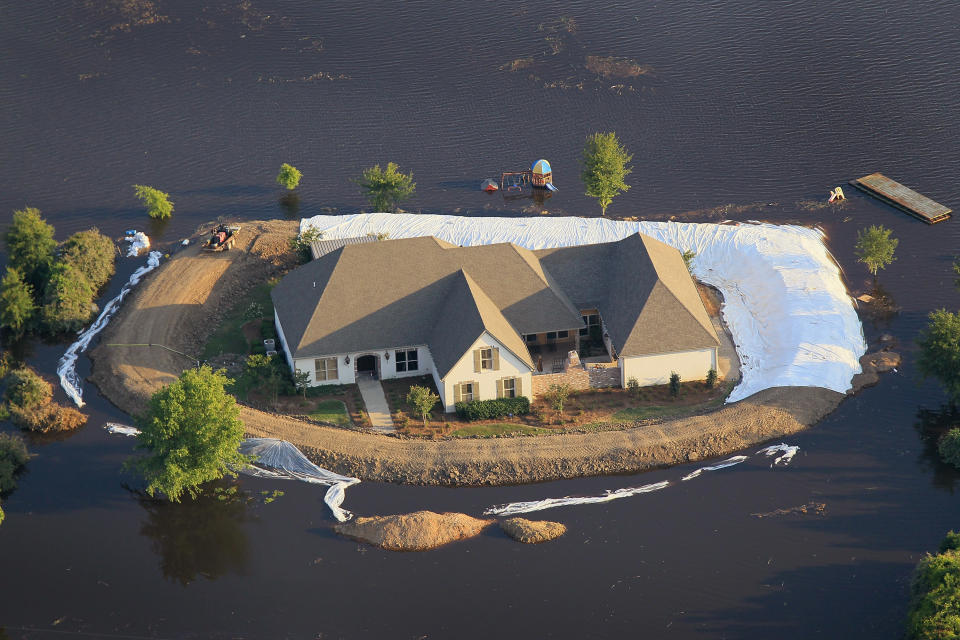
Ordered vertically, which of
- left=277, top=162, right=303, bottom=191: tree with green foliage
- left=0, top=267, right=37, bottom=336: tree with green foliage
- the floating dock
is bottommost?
left=0, top=267, right=37, bottom=336: tree with green foliage

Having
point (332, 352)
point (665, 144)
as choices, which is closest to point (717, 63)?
point (665, 144)

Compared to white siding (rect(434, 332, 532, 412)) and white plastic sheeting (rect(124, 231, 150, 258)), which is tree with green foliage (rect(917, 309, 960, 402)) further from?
white plastic sheeting (rect(124, 231, 150, 258))

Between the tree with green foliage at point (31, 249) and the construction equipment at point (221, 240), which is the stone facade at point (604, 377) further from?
the tree with green foliage at point (31, 249)

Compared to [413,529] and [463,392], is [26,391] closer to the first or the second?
[463,392]

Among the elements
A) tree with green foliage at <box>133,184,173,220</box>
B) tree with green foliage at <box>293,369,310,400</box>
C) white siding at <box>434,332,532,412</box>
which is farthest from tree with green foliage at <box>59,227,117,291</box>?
white siding at <box>434,332,532,412</box>

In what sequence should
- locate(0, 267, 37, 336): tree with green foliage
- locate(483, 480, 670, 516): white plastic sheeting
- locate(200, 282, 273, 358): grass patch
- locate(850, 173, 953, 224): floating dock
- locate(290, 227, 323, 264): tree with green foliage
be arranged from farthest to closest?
1. locate(850, 173, 953, 224): floating dock
2. locate(290, 227, 323, 264): tree with green foliage
3. locate(0, 267, 37, 336): tree with green foliage
4. locate(200, 282, 273, 358): grass patch
5. locate(483, 480, 670, 516): white plastic sheeting

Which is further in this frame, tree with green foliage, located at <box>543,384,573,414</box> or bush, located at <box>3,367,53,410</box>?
bush, located at <box>3,367,53,410</box>

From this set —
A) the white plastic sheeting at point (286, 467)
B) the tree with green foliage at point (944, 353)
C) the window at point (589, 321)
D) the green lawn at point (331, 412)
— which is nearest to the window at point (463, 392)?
the green lawn at point (331, 412)

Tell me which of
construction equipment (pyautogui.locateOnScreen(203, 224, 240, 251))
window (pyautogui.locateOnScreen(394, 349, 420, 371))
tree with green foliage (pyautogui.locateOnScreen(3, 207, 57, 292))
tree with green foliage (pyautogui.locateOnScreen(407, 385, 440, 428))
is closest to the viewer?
tree with green foliage (pyautogui.locateOnScreen(407, 385, 440, 428))

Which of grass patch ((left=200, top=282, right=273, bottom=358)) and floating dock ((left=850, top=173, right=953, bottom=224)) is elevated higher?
floating dock ((left=850, top=173, right=953, bottom=224))
